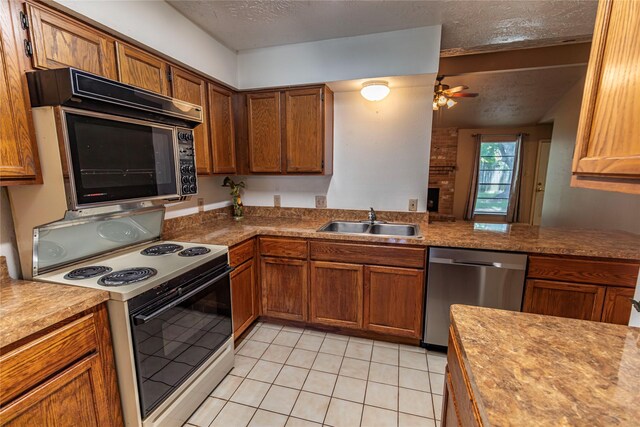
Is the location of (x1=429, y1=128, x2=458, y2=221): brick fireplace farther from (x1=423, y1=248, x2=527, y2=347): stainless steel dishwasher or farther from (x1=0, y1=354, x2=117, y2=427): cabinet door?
(x1=0, y1=354, x2=117, y2=427): cabinet door

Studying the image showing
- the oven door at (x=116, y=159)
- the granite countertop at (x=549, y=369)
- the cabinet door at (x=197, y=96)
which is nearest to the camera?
the granite countertop at (x=549, y=369)

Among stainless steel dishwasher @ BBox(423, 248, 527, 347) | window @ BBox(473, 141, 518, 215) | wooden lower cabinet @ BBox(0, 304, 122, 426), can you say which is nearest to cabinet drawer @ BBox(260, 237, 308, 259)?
stainless steel dishwasher @ BBox(423, 248, 527, 347)

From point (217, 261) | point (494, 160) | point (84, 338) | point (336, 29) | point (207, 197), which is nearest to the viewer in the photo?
point (84, 338)

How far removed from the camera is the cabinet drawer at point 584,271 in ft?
5.61

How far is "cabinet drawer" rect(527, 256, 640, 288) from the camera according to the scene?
171 cm

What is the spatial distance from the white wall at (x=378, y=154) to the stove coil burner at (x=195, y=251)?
1.29m

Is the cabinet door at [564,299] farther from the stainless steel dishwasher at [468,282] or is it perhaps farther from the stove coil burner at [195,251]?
the stove coil burner at [195,251]

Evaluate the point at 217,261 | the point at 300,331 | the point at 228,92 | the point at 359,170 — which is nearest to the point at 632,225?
the point at 359,170

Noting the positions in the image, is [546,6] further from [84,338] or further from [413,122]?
[84,338]

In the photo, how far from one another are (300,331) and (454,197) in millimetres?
5763

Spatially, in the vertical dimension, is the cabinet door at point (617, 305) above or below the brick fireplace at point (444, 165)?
below

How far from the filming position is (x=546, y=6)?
1.88 meters

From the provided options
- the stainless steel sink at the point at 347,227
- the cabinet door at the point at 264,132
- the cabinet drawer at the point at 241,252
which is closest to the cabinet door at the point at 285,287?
the cabinet drawer at the point at 241,252

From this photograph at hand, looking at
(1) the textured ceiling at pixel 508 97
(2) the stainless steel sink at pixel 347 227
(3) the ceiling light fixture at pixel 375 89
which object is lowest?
(2) the stainless steel sink at pixel 347 227
